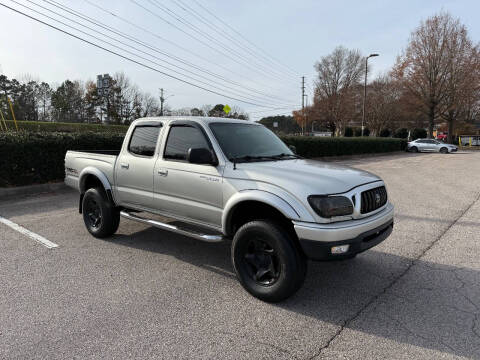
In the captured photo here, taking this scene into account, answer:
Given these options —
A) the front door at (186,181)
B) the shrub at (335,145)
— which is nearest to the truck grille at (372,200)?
the front door at (186,181)

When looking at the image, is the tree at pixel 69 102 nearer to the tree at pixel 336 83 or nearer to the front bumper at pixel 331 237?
the tree at pixel 336 83

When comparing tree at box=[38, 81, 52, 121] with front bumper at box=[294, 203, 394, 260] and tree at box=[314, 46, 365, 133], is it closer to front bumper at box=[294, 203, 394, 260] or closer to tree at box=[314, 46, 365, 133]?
tree at box=[314, 46, 365, 133]

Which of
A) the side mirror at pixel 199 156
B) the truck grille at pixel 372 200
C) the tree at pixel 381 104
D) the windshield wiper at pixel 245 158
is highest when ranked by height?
the tree at pixel 381 104

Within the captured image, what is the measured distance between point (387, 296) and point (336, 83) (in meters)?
60.8

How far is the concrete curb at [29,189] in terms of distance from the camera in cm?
847

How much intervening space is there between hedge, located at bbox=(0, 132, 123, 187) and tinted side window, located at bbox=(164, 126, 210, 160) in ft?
21.2

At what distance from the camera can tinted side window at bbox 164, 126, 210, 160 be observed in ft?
13.4

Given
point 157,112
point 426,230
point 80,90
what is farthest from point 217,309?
point 80,90

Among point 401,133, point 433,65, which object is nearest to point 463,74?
point 433,65

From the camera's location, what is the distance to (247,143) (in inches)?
166

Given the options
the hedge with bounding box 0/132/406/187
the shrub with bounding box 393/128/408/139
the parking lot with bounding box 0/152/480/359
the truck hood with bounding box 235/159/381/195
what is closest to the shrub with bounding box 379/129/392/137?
the shrub with bounding box 393/128/408/139

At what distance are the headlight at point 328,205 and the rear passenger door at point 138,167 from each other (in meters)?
2.27

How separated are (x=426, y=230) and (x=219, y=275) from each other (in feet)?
13.0

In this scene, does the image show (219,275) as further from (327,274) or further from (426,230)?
(426,230)
